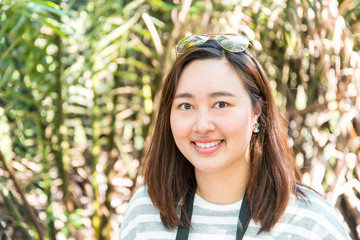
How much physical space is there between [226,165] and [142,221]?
0.91 feet

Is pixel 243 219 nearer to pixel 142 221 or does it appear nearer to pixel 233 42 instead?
pixel 142 221

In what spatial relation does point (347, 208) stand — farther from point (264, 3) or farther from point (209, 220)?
point (209, 220)

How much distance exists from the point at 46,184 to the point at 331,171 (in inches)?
46.0

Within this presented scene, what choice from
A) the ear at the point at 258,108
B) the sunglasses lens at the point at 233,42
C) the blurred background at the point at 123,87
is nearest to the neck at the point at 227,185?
the ear at the point at 258,108

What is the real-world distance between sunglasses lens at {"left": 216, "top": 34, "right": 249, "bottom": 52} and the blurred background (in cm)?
49

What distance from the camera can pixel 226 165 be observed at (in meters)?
1.23

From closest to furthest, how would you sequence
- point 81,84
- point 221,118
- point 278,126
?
1. point 221,118
2. point 278,126
3. point 81,84

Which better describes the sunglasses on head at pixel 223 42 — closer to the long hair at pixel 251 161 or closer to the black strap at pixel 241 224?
the long hair at pixel 251 161

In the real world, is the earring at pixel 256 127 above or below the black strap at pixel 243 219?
above

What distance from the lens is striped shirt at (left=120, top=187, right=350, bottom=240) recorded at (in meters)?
1.20

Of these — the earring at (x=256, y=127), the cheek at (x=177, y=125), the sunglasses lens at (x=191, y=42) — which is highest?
the sunglasses lens at (x=191, y=42)

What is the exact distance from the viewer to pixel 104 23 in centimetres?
223

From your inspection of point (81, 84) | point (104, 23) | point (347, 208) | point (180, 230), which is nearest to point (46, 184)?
point (81, 84)

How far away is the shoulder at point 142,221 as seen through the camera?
1.31 meters
